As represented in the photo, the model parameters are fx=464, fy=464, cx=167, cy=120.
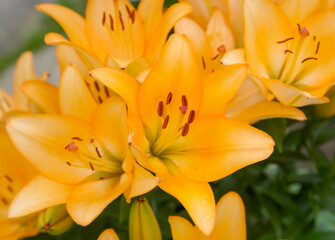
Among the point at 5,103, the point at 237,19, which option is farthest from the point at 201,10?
the point at 5,103

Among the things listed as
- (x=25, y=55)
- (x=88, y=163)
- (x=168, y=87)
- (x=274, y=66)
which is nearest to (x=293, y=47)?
(x=274, y=66)

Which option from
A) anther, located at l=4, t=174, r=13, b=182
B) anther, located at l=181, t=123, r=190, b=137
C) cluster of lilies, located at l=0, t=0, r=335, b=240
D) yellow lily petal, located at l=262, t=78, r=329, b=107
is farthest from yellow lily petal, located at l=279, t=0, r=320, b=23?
anther, located at l=4, t=174, r=13, b=182

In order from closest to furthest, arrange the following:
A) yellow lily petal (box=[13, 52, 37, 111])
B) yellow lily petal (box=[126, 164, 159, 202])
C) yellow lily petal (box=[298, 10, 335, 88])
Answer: yellow lily petal (box=[126, 164, 159, 202]), yellow lily petal (box=[298, 10, 335, 88]), yellow lily petal (box=[13, 52, 37, 111])

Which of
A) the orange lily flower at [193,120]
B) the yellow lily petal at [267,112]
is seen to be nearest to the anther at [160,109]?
the orange lily flower at [193,120]

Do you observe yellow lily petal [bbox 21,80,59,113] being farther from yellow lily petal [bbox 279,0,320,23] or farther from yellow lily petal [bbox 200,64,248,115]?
yellow lily petal [bbox 279,0,320,23]

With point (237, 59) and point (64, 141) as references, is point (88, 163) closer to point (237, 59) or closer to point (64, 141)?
point (64, 141)
